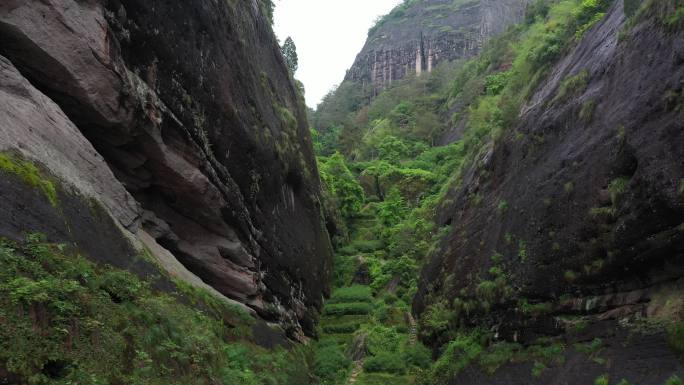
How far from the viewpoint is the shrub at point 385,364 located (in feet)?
57.5

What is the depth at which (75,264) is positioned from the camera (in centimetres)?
693

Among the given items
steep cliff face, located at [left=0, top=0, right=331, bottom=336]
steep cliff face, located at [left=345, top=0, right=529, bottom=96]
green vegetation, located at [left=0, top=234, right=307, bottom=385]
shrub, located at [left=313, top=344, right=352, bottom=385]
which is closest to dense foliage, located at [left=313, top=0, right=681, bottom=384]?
shrub, located at [left=313, top=344, right=352, bottom=385]

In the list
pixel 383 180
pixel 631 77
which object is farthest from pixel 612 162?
pixel 383 180

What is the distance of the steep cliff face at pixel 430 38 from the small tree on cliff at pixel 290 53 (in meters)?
39.8

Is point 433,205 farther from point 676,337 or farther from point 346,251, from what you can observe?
point 676,337

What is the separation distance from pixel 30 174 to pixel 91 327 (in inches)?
101

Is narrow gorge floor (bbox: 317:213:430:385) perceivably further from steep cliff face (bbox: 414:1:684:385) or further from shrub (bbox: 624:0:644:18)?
shrub (bbox: 624:0:644:18)

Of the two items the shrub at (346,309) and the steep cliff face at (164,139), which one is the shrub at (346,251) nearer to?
the shrub at (346,309)

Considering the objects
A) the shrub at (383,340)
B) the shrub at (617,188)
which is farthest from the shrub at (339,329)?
the shrub at (617,188)

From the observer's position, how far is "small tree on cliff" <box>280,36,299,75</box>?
55.5 m

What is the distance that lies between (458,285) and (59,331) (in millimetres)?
12950

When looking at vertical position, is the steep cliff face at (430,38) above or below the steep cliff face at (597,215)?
above

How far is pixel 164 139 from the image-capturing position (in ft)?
42.3

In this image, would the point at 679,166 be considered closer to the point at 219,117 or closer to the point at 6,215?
the point at 6,215
